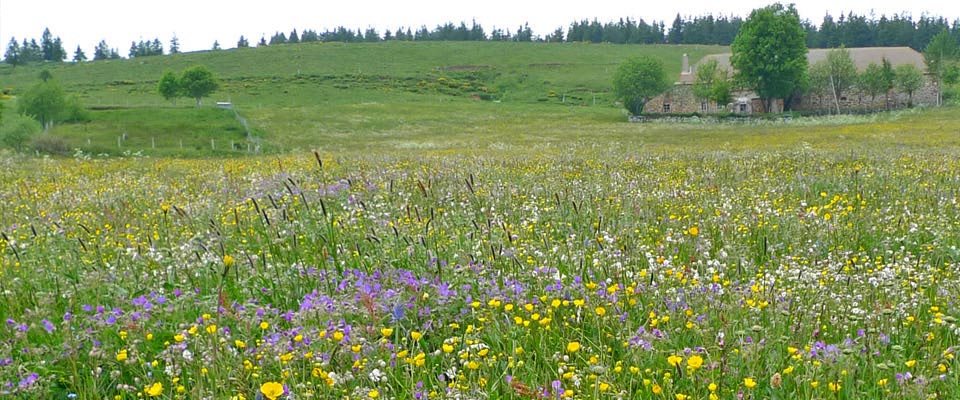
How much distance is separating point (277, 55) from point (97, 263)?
153274 millimetres

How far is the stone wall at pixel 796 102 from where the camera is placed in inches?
3263

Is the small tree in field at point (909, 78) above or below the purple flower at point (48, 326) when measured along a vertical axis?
above

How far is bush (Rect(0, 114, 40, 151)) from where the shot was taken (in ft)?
128

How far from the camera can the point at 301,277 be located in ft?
14.9

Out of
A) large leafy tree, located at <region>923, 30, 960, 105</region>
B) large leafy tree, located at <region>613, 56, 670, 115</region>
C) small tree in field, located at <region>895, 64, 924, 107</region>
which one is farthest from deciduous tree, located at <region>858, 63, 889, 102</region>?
large leafy tree, located at <region>613, 56, 670, 115</region>

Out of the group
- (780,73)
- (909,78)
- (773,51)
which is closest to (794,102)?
(909,78)

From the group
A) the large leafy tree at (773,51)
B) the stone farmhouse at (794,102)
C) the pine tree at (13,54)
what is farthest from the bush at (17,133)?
the pine tree at (13,54)

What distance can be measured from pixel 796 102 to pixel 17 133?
85.4m

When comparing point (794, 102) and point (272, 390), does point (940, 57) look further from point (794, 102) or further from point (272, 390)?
point (272, 390)

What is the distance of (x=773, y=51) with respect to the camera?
7275 cm

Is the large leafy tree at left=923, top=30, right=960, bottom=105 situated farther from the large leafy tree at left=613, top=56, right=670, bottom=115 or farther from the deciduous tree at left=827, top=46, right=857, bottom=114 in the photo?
the large leafy tree at left=613, top=56, right=670, bottom=115

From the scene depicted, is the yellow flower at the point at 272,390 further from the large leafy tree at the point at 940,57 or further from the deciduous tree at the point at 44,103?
the large leafy tree at the point at 940,57

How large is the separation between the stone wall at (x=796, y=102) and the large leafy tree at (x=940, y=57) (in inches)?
49.2

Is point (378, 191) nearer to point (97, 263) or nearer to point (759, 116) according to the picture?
point (97, 263)
